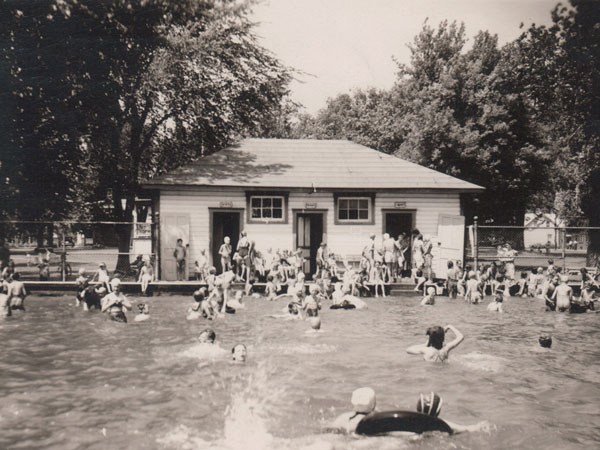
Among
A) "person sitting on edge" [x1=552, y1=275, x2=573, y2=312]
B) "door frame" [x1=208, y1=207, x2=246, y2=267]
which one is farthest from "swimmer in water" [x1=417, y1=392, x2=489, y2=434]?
"door frame" [x1=208, y1=207, x2=246, y2=267]

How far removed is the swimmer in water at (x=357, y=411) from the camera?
354 inches

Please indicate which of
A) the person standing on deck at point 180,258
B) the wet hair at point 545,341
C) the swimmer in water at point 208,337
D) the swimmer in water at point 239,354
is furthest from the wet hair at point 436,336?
the person standing on deck at point 180,258

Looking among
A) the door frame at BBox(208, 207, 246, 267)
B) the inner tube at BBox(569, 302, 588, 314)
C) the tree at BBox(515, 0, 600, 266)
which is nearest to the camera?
the tree at BBox(515, 0, 600, 266)

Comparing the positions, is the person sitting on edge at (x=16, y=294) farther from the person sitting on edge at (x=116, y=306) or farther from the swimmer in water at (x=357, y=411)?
the swimmer in water at (x=357, y=411)

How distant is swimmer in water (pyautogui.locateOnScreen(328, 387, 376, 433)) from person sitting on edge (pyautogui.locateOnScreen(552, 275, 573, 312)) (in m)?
14.4

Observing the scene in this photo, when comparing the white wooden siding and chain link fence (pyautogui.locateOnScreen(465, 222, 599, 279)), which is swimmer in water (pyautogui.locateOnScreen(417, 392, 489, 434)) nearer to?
chain link fence (pyautogui.locateOnScreen(465, 222, 599, 279))

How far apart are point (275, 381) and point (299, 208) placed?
14.9m

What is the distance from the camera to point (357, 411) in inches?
361

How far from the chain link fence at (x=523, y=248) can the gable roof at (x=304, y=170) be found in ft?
10.4

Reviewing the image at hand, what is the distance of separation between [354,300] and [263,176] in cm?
818

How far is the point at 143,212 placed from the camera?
3850 cm

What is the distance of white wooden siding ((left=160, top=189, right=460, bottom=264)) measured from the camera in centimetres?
2619

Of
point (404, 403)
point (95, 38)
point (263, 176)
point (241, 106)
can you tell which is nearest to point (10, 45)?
point (95, 38)

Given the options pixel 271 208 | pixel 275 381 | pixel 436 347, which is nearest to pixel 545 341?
pixel 436 347
